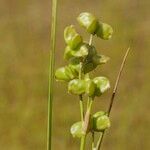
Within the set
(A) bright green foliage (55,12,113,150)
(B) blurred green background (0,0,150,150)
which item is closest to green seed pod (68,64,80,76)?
(A) bright green foliage (55,12,113,150)

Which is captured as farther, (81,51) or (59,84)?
(59,84)

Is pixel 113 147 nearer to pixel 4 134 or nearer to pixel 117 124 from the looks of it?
pixel 117 124

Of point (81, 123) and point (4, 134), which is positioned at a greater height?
point (81, 123)

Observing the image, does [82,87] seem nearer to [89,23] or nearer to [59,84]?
[89,23]

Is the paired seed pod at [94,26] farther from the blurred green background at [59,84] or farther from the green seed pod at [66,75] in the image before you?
the blurred green background at [59,84]

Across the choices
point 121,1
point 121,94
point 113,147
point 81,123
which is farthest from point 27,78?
point 81,123

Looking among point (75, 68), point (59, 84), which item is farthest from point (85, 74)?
point (59, 84)
